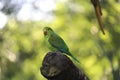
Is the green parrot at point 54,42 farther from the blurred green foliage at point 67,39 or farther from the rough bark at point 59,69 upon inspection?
the blurred green foliage at point 67,39

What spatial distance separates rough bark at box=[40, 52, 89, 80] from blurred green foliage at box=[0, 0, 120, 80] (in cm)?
551

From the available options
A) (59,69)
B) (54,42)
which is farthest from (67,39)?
(59,69)

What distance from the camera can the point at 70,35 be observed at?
28.6ft

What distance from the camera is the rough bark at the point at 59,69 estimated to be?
101cm

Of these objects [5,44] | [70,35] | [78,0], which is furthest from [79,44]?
[5,44]

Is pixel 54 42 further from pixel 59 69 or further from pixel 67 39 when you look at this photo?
pixel 67 39

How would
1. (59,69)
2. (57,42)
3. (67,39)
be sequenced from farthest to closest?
(67,39), (57,42), (59,69)

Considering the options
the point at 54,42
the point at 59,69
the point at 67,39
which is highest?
the point at 59,69

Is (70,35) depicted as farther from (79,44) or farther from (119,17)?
(119,17)

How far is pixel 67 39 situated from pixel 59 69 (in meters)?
7.82

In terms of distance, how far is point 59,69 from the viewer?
1046 millimetres

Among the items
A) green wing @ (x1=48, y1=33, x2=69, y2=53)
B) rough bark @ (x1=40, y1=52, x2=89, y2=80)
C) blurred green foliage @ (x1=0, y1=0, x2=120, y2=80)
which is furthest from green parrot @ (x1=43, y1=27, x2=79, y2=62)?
blurred green foliage @ (x1=0, y1=0, x2=120, y2=80)

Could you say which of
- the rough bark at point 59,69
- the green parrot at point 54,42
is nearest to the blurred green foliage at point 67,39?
the green parrot at point 54,42

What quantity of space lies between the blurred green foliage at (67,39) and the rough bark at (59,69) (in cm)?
551
